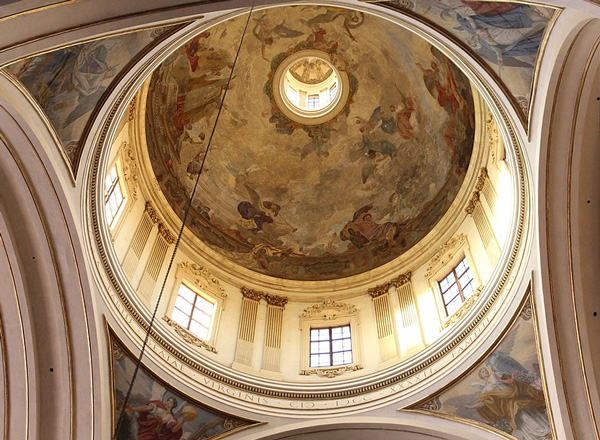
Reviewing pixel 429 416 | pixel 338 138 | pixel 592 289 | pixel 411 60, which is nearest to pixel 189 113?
pixel 338 138

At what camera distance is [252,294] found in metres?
17.5

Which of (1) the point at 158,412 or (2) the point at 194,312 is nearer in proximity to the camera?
(1) the point at 158,412

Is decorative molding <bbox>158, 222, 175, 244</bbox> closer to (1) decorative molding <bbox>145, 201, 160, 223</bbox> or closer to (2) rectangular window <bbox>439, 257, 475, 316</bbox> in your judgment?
(1) decorative molding <bbox>145, 201, 160, 223</bbox>

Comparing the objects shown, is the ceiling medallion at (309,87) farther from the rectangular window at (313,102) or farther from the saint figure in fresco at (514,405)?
the saint figure in fresco at (514,405)

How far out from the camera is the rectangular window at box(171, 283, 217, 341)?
15375 millimetres

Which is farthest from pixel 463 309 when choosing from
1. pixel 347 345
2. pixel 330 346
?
pixel 330 346

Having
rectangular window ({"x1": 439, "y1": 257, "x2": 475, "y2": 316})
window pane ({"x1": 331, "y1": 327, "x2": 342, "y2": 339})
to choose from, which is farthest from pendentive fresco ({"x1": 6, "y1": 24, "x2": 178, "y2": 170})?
rectangular window ({"x1": 439, "y1": 257, "x2": 475, "y2": 316})

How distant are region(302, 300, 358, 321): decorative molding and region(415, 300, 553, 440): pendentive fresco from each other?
15.0 feet

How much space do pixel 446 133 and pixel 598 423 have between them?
31.5 feet

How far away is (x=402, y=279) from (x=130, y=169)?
738cm

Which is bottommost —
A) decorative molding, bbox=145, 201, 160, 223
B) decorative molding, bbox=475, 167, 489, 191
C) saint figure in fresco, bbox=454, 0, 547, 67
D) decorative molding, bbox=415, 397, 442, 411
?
decorative molding, bbox=415, 397, 442, 411

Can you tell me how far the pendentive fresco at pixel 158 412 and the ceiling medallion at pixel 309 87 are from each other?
10.4 metres

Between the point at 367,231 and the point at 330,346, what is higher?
the point at 367,231

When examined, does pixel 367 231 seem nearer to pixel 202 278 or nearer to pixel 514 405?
pixel 202 278
